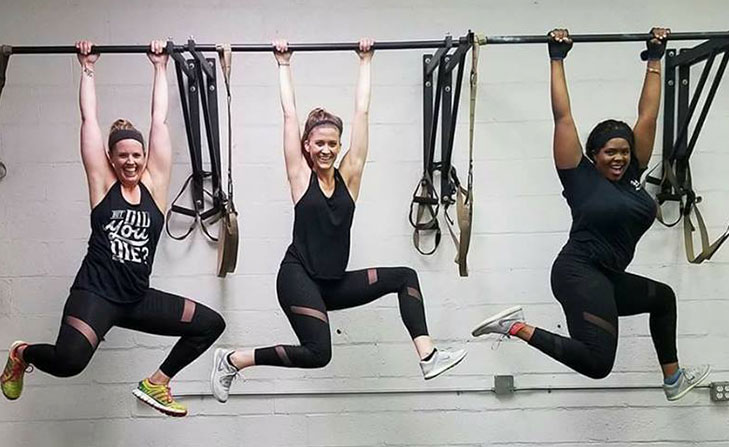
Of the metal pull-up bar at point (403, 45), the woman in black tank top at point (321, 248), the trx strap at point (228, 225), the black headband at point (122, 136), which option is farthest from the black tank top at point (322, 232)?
the black headband at point (122, 136)

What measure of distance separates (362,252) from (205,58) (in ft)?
3.62

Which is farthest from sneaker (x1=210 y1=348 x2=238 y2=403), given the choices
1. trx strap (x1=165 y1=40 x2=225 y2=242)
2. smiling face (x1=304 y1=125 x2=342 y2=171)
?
smiling face (x1=304 y1=125 x2=342 y2=171)

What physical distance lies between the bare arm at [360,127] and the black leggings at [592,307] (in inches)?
33.3

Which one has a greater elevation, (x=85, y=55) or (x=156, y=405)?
(x=85, y=55)

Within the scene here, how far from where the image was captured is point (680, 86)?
10.5ft

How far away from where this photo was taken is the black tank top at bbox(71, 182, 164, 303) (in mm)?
2615

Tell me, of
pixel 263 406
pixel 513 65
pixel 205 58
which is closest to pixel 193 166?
pixel 205 58

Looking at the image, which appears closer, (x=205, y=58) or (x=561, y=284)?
(x=561, y=284)

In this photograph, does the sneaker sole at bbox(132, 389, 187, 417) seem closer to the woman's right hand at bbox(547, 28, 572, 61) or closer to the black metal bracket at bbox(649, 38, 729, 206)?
the woman's right hand at bbox(547, 28, 572, 61)

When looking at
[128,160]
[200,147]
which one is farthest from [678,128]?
[128,160]

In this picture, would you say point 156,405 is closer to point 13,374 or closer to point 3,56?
point 13,374

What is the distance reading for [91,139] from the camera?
2654 mm

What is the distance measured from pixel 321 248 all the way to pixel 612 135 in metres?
1.18

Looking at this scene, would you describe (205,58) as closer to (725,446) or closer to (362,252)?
(362,252)
